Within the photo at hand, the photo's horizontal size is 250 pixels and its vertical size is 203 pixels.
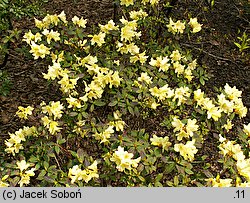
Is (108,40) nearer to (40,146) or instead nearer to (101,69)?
(101,69)

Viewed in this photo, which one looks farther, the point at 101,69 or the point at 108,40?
the point at 108,40

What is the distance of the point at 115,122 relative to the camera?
254 cm

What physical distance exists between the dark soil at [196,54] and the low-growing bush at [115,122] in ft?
2.14

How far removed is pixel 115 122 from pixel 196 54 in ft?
6.02

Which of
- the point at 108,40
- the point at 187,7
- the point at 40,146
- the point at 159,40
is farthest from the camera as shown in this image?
the point at 187,7

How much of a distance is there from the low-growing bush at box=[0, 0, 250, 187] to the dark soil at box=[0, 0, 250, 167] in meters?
0.65

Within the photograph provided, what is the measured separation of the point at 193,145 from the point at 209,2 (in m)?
2.71

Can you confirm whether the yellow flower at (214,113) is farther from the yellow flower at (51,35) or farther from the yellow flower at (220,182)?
the yellow flower at (51,35)

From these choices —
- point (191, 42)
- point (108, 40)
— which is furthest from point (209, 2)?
point (108, 40)

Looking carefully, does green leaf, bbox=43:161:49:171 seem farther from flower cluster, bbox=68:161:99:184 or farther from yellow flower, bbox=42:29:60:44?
yellow flower, bbox=42:29:60:44

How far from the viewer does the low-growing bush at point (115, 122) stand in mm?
2260

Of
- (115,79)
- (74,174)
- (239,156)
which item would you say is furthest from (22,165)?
(239,156)

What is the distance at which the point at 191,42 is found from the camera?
4.17 metres
